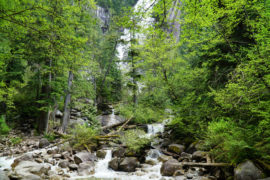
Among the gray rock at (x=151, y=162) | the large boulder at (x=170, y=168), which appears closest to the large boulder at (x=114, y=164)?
the gray rock at (x=151, y=162)

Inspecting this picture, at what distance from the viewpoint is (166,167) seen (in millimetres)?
6492

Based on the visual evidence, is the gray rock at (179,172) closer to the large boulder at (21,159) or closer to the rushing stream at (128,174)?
the rushing stream at (128,174)

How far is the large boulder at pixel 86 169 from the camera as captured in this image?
255 inches

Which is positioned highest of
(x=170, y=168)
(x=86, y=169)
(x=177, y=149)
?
(x=177, y=149)

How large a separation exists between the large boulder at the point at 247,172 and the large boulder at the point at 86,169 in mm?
5357

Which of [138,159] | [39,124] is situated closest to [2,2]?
[138,159]

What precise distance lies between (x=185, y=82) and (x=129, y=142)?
466cm

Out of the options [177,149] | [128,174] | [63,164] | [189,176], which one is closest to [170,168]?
[189,176]

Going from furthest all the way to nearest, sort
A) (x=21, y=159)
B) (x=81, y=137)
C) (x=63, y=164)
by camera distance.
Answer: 1. (x=81, y=137)
2. (x=63, y=164)
3. (x=21, y=159)

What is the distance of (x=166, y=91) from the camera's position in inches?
404

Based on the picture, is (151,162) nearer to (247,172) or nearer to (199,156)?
(199,156)

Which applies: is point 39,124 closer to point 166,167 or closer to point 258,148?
point 166,167

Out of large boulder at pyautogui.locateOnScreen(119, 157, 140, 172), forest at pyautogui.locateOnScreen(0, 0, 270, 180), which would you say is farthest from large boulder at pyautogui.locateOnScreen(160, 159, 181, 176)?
large boulder at pyautogui.locateOnScreen(119, 157, 140, 172)

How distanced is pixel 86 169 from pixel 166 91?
6381mm
